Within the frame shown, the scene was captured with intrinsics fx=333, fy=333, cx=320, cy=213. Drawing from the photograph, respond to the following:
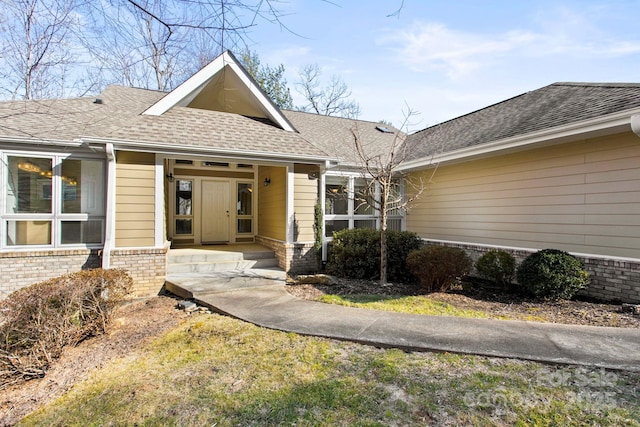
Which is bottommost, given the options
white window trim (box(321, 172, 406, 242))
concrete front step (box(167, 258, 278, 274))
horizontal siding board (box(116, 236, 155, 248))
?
concrete front step (box(167, 258, 278, 274))

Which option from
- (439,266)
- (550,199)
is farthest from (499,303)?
(550,199)

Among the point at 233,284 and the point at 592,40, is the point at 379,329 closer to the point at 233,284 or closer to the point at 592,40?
the point at 233,284

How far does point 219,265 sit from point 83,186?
3.58 m

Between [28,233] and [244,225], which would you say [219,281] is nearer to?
[28,233]

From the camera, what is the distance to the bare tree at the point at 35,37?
421cm

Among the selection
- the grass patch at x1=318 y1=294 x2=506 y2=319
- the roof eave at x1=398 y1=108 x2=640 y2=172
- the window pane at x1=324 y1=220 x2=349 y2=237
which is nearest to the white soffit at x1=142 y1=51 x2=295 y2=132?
the window pane at x1=324 y1=220 x2=349 y2=237

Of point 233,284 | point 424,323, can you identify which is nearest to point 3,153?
point 233,284

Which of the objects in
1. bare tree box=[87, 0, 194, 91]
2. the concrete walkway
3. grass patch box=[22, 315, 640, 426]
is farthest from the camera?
the concrete walkway

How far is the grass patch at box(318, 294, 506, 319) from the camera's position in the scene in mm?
5547

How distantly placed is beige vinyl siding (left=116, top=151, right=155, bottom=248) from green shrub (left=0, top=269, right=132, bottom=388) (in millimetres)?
2234

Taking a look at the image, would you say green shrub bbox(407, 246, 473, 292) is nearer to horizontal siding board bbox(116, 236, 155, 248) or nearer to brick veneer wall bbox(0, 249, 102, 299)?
horizontal siding board bbox(116, 236, 155, 248)

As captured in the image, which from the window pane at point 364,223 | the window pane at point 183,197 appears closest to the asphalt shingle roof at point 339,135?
the window pane at point 364,223

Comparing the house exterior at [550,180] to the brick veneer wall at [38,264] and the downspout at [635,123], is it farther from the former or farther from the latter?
the brick veneer wall at [38,264]

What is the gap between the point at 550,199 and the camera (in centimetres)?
735
